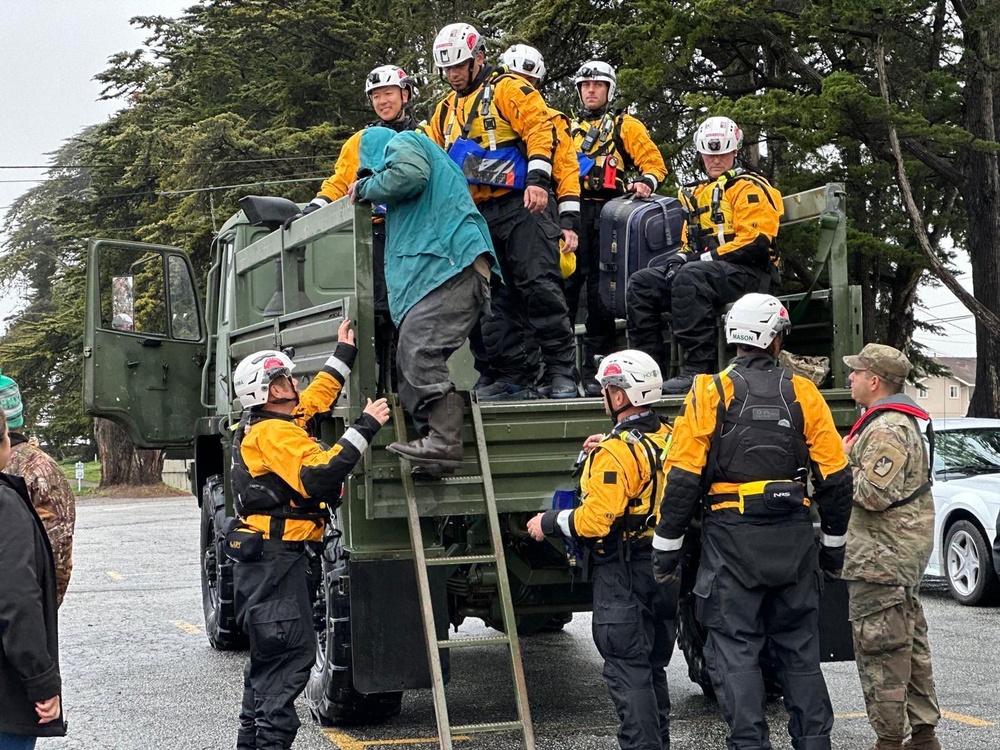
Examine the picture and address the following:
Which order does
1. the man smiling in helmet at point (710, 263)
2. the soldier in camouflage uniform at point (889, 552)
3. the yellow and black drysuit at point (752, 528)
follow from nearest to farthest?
1. the yellow and black drysuit at point (752, 528)
2. the soldier in camouflage uniform at point (889, 552)
3. the man smiling in helmet at point (710, 263)

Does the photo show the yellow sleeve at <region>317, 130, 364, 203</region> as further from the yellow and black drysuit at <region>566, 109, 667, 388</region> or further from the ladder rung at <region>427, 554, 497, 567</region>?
the ladder rung at <region>427, 554, 497, 567</region>

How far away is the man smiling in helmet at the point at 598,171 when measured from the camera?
7.91m

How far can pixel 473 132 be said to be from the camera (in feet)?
23.1

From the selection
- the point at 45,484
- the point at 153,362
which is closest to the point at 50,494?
the point at 45,484

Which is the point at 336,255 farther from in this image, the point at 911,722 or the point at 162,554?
the point at 162,554

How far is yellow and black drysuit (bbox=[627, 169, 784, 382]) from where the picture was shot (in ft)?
23.2

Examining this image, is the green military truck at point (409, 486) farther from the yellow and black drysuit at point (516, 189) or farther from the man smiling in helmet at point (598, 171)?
the man smiling in helmet at point (598, 171)

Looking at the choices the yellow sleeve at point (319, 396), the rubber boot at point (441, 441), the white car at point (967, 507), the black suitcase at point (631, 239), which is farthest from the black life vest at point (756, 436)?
the white car at point (967, 507)

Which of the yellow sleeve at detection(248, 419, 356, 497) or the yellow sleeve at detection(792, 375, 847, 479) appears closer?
the yellow sleeve at detection(792, 375, 847, 479)

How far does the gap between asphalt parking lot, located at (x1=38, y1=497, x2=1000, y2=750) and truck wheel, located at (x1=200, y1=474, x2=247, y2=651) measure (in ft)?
0.42

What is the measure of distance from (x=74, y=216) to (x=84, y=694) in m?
25.9

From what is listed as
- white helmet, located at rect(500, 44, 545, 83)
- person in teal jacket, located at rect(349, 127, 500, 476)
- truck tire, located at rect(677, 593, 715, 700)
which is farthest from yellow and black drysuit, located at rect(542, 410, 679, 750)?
white helmet, located at rect(500, 44, 545, 83)

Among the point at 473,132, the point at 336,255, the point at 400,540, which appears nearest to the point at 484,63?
the point at 473,132

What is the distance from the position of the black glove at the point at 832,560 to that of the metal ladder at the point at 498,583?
1.31 m
